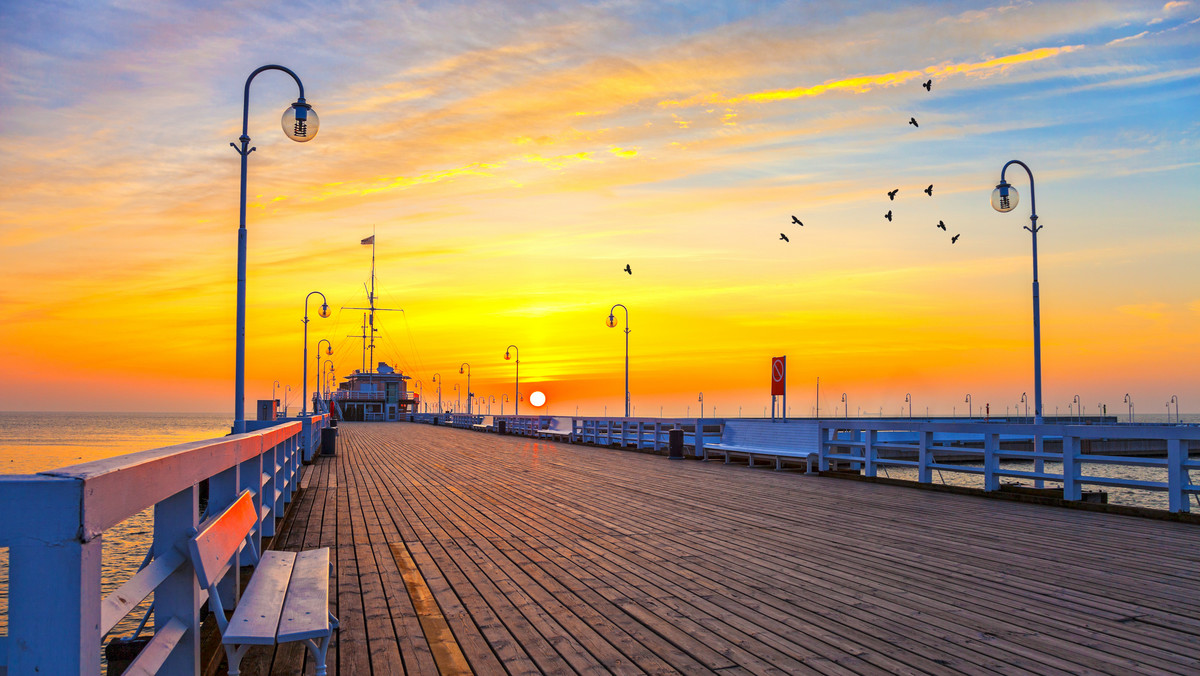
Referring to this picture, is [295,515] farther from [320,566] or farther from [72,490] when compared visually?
[72,490]

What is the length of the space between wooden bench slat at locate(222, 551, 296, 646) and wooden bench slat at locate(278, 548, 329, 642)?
4 centimetres

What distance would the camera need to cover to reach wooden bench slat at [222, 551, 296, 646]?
138 inches

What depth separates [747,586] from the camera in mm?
6473

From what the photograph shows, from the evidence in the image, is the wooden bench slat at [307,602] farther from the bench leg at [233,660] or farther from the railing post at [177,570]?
the railing post at [177,570]

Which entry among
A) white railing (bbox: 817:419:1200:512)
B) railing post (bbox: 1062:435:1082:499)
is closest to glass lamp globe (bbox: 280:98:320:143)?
white railing (bbox: 817:419:1200:512)

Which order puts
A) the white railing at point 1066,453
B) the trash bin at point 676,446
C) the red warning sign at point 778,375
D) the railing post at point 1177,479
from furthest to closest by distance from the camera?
the red warning sign at point 778,375 < the trash bin at point 676,446 < the railing post at point 1177,479 < the white railing at point 1066,453

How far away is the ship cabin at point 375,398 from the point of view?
A: 91062 millimetres

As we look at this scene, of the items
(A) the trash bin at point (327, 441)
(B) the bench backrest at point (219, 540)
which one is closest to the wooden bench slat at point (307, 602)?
(B) the bench backrest at point (219, 540)

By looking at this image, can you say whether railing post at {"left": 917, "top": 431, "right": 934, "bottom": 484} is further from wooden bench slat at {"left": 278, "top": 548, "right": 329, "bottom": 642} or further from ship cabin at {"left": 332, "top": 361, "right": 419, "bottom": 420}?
ship cabin at {"left": 332, "top": 361, "right": 419, "bottom": 420}

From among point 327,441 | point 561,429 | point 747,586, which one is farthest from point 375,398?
point 747,586

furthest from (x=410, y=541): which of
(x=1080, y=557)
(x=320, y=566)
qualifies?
(x=1080, y=557)

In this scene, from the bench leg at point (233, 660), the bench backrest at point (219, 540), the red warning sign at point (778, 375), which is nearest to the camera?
the bench backrest at point (219, 540)

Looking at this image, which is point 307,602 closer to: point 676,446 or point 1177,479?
point 1177,479

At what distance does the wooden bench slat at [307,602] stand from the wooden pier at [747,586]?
46 cm
